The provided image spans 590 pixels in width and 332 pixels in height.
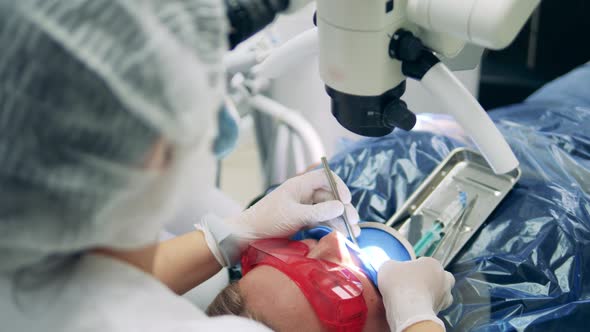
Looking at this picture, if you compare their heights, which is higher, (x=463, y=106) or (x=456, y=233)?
(x=463, y=106)

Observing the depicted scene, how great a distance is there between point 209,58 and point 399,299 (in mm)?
553

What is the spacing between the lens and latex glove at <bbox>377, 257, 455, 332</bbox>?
968mm

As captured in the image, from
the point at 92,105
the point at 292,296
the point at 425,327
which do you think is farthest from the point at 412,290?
the point at 92,105

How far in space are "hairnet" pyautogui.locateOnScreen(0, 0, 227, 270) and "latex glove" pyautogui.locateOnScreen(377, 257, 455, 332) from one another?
505 mm

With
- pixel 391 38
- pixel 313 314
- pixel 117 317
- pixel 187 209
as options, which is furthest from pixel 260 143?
pixel 117 317

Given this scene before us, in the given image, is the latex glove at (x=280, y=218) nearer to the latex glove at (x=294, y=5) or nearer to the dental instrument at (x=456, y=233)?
the dental instrument at (x=456, y=233)

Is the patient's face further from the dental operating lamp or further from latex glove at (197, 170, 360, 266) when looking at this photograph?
the dental operating lamp

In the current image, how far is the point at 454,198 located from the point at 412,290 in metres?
0.34

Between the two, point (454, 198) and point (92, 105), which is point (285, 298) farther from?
point (92, 105)

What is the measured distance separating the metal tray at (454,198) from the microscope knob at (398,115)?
403 mm

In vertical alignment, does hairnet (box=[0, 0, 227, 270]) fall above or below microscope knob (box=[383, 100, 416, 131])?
above

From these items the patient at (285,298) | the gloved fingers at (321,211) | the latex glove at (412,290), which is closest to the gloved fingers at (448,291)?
the latex glove at (412,290)

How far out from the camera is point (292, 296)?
3.42 ft

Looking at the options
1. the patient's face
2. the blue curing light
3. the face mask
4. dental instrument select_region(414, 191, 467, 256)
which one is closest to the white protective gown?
the face mask
